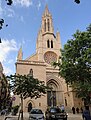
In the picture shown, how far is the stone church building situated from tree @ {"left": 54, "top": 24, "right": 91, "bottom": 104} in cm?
2403

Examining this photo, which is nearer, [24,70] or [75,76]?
[75,76]

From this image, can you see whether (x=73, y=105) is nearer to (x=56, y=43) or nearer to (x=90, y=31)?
(x=56, y=43)

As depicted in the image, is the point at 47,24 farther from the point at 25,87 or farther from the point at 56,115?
the point at 56,115

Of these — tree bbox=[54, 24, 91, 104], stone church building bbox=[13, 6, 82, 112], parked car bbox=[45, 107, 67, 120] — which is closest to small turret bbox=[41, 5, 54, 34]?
stone church building bbox=[13, 6, 82, 112]

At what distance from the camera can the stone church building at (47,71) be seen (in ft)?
149

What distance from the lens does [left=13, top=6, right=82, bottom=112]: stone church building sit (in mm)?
45375

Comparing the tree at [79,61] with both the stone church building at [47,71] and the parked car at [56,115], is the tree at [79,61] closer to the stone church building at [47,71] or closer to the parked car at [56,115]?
the parked car at [56,115]

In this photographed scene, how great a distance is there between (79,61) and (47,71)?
3158 cm

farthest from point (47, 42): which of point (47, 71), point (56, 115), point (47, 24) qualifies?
point (56, 115)

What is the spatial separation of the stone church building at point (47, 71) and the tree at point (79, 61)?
2403cm

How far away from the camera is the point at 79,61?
2041 centimetres

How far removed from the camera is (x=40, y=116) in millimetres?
18828

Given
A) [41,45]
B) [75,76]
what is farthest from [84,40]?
[41,45]

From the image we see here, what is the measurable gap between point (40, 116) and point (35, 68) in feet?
98.2
